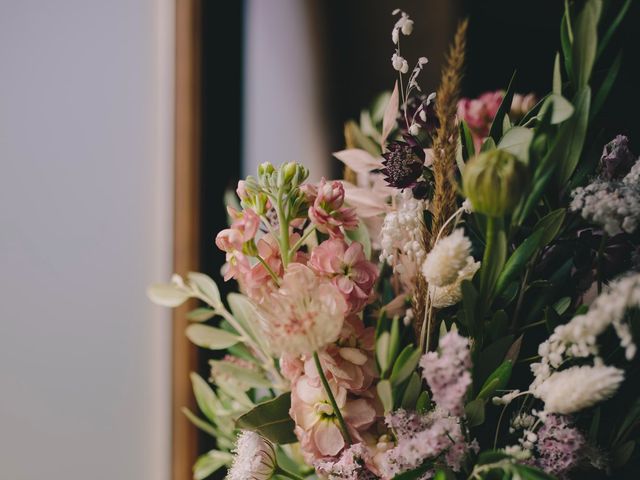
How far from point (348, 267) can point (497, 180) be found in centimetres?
17

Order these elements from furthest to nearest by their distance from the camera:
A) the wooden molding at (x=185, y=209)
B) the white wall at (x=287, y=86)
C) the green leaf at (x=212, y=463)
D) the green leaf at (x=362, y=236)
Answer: the white wall at (x=287, y=86), the wooden molding at (x=185, y=209), the green leaf at (x=212, y=463), the green leaf at (x=362, y=236)

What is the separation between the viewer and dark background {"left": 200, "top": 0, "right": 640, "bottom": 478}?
96 centimetres

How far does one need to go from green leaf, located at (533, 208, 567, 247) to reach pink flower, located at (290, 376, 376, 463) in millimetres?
234

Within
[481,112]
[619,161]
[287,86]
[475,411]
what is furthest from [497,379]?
[287,86]

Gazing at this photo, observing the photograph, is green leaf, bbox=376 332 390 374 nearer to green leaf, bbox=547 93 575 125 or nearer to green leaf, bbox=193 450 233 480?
green leaf, bbox=547 93 575 125

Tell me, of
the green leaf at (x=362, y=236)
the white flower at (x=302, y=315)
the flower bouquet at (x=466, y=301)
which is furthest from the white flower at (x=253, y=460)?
the green leaf at (x=362, y=236)

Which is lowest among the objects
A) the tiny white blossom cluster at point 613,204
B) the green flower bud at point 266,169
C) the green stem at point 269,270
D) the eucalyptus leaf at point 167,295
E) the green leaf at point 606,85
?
the eucalyptus leaf at point 167,295

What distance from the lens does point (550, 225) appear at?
531 millimetres

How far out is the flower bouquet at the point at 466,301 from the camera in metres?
0.47

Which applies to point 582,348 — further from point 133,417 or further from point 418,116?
point 133,417

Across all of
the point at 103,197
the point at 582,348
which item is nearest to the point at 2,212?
the point at 103,197

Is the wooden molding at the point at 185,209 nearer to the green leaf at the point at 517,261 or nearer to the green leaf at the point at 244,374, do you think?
the green leaf at the point at 244,374

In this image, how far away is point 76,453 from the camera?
2.61ft

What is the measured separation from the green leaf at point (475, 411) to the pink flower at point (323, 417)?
0.09 metres
